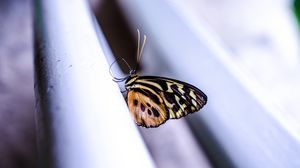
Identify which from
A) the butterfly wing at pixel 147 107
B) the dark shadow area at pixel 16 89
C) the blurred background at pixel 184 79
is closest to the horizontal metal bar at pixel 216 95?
the blurred background at pixel 184 79

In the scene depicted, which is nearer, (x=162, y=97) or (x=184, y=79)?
(x=162, y=97)

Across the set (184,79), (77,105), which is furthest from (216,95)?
(77,105)

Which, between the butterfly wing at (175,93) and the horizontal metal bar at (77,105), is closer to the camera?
the horizontal metal bar at (77,105)

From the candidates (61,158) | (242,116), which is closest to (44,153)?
(61,158)

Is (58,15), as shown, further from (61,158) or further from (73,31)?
(61,158)

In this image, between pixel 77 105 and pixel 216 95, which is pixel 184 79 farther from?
pixel 77 105

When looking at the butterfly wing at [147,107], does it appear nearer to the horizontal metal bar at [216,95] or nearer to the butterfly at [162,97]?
the butterfly at [162,97]

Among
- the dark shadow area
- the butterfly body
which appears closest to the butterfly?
the butterfly body
